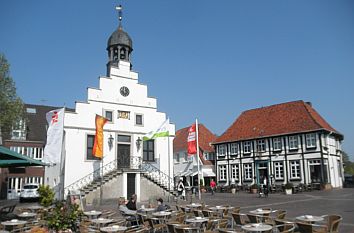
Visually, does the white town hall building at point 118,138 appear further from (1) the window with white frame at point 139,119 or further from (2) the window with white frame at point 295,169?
(2) the window with white frame at point 295,169

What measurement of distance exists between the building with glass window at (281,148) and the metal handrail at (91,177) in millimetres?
16136

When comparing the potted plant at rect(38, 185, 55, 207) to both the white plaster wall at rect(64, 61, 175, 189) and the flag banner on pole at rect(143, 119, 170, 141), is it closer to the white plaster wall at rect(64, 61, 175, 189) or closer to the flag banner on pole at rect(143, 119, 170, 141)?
the white plaster wall at rect(64, 61, 175, 189)

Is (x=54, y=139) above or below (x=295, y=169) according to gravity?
above

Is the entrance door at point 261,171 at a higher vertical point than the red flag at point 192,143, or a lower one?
lower

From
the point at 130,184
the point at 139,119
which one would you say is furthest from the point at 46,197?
the point at 139,119

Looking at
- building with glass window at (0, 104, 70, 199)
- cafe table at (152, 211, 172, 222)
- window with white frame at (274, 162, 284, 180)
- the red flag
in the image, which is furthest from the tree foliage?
window with white frame at (274, 162, 284, 180)

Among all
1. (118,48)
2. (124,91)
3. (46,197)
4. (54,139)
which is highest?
(118,48)

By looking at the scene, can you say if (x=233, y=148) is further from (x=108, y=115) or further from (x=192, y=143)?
(x=108, y=115)

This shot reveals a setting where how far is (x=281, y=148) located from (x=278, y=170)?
2.53 metres

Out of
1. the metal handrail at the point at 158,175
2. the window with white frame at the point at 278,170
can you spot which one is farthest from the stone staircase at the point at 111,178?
the window with white frame at the point at 278,170

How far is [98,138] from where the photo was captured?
23.7 m

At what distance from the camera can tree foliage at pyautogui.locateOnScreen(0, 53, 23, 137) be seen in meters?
28.1

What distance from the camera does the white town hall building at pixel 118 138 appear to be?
79.3 feet

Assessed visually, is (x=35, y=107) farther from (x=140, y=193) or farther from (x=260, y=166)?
(x=260, y=166)
